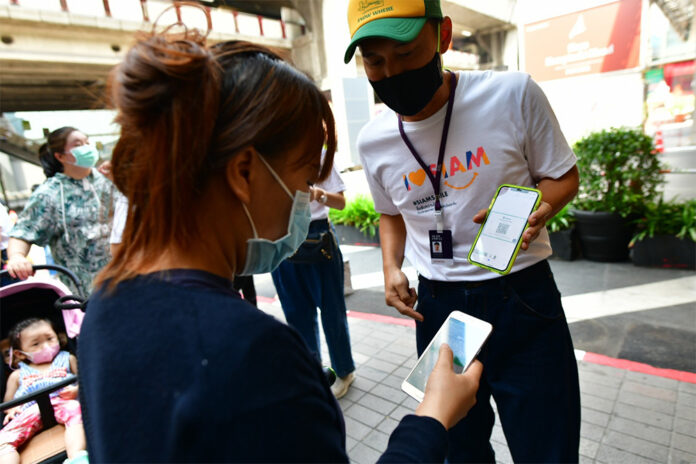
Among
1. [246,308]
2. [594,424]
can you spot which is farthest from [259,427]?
[594,424]

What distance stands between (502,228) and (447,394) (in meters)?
0.63

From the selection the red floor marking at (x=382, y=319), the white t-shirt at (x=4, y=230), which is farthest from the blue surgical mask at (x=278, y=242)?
the white t-shirt at (x=4, y=230)

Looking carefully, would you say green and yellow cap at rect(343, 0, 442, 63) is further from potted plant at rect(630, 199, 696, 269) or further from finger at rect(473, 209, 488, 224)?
potted plant at rect(630, 199, 696, 269)

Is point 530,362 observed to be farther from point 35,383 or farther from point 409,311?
point 35,383

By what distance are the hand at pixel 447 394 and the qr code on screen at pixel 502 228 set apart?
1.61ft

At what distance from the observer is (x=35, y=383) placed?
2.39 m

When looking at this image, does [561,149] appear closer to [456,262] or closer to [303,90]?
[456,262]

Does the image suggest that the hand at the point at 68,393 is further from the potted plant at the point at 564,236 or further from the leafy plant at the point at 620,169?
the leafy plant at the point at 620,169

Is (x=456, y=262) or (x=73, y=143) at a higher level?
(x=73, y=143)

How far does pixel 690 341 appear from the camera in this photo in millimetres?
3119

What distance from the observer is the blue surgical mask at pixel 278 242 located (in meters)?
0.91

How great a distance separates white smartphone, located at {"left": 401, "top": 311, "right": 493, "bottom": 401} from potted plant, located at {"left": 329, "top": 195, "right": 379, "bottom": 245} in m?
5.61

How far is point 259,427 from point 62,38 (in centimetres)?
1181

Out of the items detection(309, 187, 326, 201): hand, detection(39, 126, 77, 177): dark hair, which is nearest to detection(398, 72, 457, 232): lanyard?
detection(309, 187, 326, 201): hand
